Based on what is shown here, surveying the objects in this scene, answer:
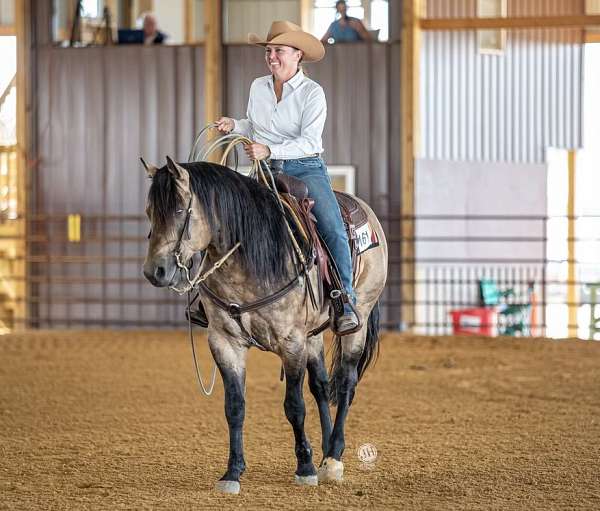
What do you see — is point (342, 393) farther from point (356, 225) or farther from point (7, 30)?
point (7, 30)

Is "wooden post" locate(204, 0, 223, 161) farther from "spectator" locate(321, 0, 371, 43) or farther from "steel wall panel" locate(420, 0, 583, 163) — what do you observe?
"steel wall panel" locate(420, 0, 583, 163)

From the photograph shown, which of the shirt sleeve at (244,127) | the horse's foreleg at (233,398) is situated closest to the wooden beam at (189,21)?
the shirt sleeve at (244,127)

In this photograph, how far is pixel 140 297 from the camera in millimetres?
12055

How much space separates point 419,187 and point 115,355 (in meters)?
4.50

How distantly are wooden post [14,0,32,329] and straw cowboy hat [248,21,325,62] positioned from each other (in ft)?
28.0

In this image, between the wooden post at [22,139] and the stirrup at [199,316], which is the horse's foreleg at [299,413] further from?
the wooden post at [22,139]

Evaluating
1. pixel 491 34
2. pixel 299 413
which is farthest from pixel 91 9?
pixel 299 413

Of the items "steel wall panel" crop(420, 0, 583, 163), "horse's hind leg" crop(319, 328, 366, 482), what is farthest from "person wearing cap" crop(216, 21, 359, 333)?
"steel wall panel" crop(420, 0, 583, 163)

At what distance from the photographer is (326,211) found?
4.17m

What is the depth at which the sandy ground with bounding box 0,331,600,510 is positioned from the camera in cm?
388

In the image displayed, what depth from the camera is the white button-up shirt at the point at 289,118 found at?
4035 mm

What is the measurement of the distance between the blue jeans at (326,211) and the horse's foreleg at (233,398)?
0.60 metres

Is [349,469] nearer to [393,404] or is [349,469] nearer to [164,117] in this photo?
[393,404]

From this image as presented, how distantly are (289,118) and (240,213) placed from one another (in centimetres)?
60
